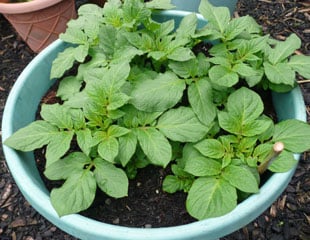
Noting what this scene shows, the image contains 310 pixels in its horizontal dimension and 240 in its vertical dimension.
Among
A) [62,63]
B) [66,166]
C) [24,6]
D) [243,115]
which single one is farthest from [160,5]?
[24,6]

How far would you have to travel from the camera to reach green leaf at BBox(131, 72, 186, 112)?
96 cm

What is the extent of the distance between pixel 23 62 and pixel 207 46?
106cm

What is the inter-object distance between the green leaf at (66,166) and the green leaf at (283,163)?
0.42m

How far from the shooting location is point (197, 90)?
0.98 meters

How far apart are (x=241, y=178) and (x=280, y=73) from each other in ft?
0.92

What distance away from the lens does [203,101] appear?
967 mm

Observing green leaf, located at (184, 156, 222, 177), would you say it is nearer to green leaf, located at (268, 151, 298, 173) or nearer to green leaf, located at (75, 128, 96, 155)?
green leaf, located at (268, 151, 298, 173)

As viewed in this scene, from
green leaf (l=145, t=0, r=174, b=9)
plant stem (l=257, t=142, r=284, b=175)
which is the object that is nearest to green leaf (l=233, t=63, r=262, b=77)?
plant stem (l=257, t=142, r=284, b=175)

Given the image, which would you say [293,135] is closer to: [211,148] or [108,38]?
[211,148]

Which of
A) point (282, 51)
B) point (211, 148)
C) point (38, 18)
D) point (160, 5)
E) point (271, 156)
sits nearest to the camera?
point (271, 156)

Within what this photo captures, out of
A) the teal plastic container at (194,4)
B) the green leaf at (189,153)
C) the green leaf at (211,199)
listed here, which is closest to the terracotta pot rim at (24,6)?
the teal plastic container at (194,4)

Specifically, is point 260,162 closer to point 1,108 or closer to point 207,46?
point 207,46

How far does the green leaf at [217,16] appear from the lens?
1073 mm

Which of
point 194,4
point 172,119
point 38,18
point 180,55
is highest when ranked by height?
point 180,55
